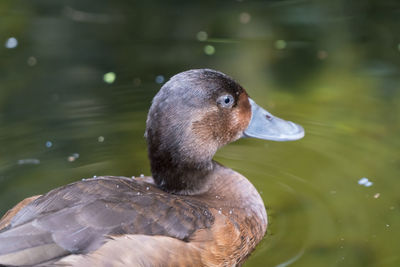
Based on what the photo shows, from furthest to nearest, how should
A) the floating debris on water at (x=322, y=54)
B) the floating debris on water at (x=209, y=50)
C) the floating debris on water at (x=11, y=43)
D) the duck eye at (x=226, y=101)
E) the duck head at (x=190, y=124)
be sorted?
1. the floating debris on water at (x=11, y=43)
2. the floating debris on water at (x=209, y=50)
3. the floating debris on water at (x=322, y=54)
4. the duck eye at (x=226, y=101)
5. the duck head at (x=190, y=124)

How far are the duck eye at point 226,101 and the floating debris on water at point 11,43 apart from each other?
336 centimetres

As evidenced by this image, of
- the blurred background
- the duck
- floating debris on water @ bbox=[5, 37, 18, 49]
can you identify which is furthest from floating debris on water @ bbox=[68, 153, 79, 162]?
floating debris on water @ bbox=[5, 37, 18, 49]

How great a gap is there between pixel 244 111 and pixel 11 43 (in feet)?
11.2

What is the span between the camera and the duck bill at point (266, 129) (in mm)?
4172

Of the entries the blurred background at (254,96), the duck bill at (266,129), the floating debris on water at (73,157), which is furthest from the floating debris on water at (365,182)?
the floating debris on water at (73,157)

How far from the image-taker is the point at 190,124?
12.3 feet

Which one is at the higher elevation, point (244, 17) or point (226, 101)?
point (244, 17)

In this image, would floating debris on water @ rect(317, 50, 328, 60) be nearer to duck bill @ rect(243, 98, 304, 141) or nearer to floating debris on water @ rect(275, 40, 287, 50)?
floating debris on water @ rect(275, 40, 287, 50)

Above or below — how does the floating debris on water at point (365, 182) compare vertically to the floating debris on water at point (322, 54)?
below

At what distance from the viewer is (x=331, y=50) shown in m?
6.35

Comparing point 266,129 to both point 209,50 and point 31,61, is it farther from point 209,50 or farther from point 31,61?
point 31,61

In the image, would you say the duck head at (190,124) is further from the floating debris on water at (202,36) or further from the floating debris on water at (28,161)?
the floating debris on water at (202,36)

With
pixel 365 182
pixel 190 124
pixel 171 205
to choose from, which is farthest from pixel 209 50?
pixel 171 205

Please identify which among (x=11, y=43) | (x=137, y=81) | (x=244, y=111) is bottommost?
(x=137, y=81)
